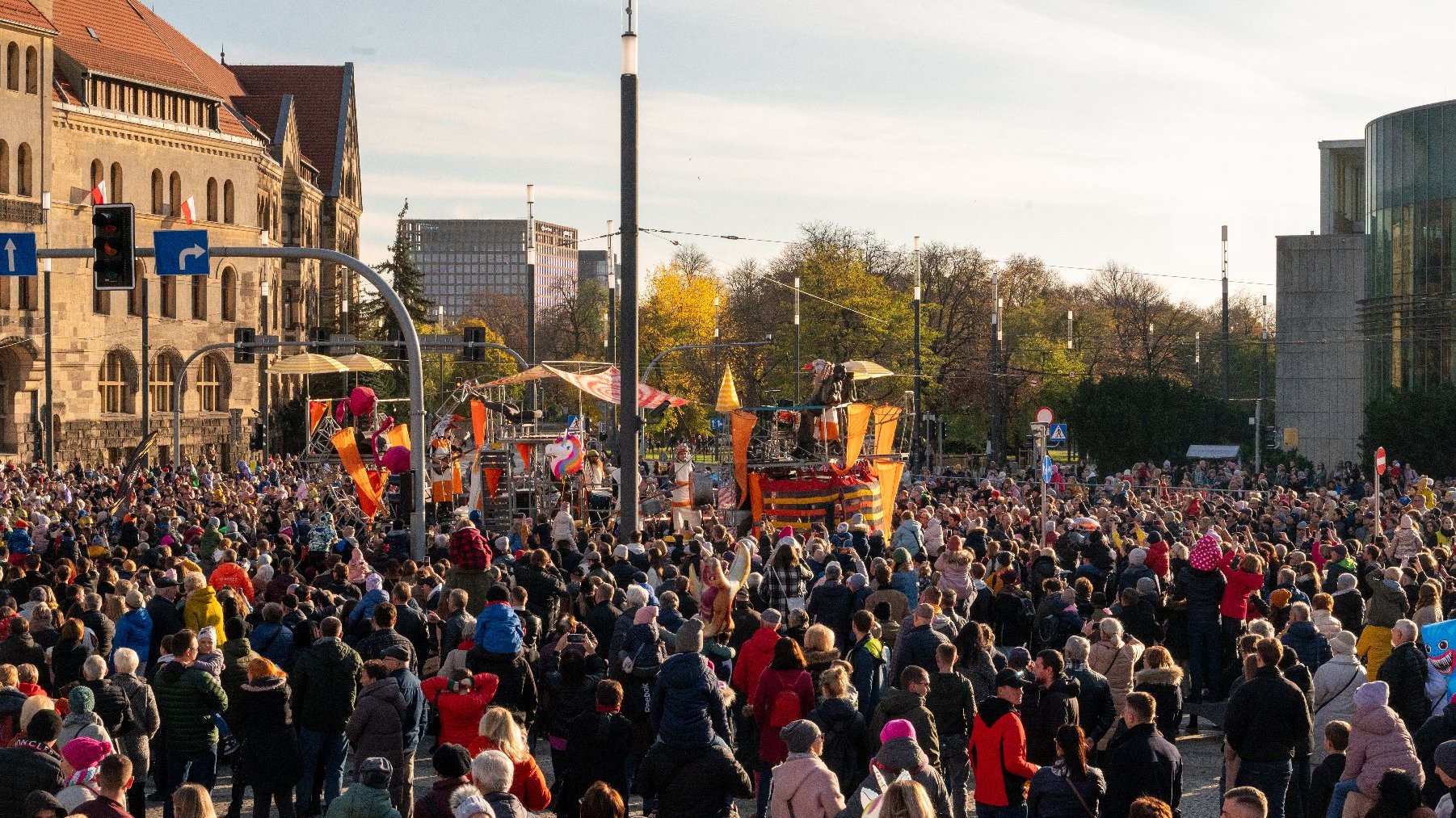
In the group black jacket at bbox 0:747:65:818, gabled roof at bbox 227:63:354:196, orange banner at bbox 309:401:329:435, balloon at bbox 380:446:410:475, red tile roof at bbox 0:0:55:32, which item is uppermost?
gabled roof at bbox 227:63:354:196

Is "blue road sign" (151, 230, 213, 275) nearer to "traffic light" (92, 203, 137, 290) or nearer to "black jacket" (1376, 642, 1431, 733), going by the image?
"traffic light" (92, 203, 137, 290)

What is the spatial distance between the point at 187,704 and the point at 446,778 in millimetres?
4077

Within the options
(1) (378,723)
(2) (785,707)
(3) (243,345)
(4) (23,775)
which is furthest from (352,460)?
(4) (23,775)

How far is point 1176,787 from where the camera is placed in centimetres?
959

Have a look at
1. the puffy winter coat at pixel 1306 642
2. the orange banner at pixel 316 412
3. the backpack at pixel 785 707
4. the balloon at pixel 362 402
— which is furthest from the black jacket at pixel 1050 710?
the orange banner at pixel 316 412

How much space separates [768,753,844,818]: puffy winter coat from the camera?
8.82 m

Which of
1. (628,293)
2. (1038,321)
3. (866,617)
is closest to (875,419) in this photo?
(628,293)

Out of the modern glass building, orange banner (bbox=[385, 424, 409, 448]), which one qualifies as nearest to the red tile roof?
orange banner (bbox=[385, 424, 409, 448])

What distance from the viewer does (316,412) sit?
3653 centimetres

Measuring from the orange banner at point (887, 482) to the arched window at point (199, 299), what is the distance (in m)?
45.2

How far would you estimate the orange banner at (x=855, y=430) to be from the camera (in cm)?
2855

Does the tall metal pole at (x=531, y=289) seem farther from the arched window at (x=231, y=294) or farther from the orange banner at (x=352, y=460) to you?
the arched window at (x=231, y=294)

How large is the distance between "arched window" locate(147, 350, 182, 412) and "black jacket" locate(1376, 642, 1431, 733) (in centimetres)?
5811

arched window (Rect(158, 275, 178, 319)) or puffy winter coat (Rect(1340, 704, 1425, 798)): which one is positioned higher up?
arched window (Rect(158, 275, 178, 319))
